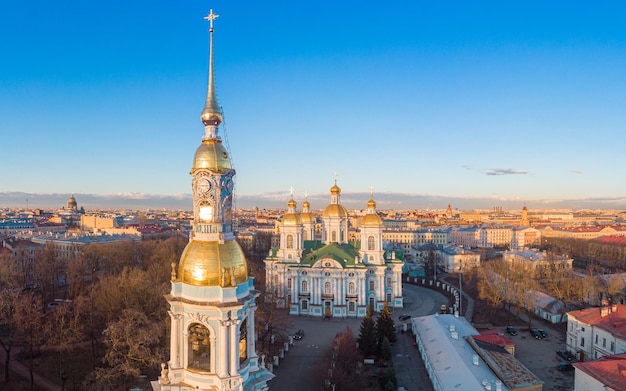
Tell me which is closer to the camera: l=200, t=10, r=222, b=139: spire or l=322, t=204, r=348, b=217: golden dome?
l=200, t=10, r=222, b=139: spire

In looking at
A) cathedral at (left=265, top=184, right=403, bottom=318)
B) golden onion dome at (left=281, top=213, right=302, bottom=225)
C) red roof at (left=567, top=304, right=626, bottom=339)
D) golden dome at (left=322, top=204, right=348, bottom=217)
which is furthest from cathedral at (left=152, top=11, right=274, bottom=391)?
golden dome at (left=322, top=204, right=348, bottom=217)

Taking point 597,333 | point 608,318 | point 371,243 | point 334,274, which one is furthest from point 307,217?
point 608,318

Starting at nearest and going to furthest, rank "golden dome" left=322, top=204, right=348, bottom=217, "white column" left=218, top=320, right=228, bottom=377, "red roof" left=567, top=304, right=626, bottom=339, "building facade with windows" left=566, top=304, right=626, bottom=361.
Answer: "white column" left=218, top=320, right=228, bottom=377 < "building facade with windows" left=566, top=304, right=626, bottom=361 < "red roof" left=567, top=304, right=626, bottom=339 < "golden dome" left=322, top=204, right=348, bottom=217

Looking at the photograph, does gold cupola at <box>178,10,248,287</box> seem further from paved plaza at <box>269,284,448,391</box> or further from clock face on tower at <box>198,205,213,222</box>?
paved plaza at <box>269,284,448,391</box>

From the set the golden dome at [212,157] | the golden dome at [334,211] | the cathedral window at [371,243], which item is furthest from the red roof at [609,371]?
the golden dome at [334,211]

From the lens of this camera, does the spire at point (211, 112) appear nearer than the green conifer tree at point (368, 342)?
Yes

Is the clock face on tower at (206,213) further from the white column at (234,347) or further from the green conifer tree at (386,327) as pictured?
the green conifer tree at (386,327)

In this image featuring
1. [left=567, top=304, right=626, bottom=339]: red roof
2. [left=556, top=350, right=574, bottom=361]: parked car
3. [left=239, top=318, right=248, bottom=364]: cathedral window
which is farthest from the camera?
[left=556, top=350, right=574, bottom=361]: parked car
